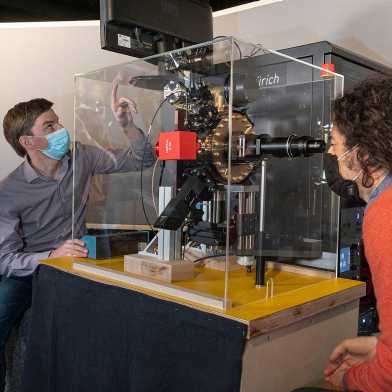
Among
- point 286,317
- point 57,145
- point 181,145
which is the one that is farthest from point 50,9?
point 286,317

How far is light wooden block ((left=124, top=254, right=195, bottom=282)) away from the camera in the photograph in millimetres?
1105

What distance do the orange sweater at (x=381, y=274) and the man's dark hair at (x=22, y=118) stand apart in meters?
1.54

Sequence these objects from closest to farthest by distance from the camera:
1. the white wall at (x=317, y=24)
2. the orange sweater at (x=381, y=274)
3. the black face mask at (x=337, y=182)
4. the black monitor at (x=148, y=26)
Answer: the orange sweater at (x=381, y=274) → the black face mask at (x=337, y=182) → the black monitor at (x=148, y=26) → the white wall at (x=317, y=24)

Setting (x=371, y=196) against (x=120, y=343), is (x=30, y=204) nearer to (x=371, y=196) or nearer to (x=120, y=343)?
(x=120, y=343)

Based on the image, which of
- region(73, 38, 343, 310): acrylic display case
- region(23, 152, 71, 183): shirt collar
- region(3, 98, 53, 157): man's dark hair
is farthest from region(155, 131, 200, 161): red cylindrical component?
region(3, 98, 53, 157): man's dark hair

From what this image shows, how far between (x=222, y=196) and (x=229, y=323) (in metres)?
0.29

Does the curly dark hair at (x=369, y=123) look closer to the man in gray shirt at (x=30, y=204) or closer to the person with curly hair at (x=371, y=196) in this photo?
the person with curly hair at (x=371, y=196)

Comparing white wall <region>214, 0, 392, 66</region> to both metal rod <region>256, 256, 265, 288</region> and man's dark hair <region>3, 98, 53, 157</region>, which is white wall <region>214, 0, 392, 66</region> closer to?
man's dark hair <region>3, 98, 53, 157</region>

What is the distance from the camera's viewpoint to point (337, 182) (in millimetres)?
1219

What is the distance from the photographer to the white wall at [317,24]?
6.71 feet

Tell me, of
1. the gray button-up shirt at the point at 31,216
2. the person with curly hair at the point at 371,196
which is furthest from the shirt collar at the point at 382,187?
the gray button-up shirt at the point at 31,216

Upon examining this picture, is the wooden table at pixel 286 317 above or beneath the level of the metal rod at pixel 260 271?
beneath

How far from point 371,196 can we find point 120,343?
704 millimetres

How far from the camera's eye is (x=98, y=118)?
1479mm
